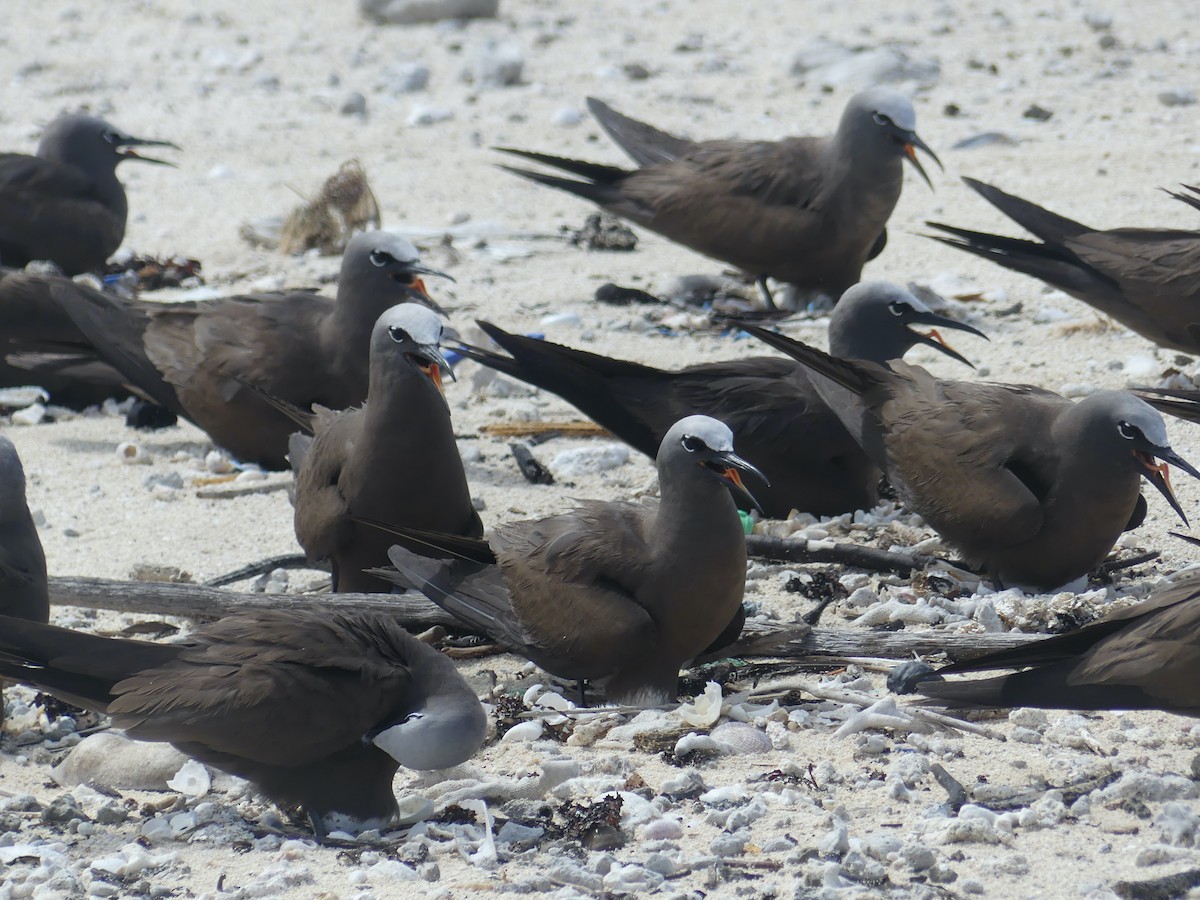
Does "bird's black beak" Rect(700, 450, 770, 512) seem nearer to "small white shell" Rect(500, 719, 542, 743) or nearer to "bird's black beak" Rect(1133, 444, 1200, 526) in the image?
"small white shell" Rect(500, 719, 542, 743)

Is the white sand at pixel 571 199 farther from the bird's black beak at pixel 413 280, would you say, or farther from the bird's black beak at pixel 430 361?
the bird's black beak at pixel 430 361

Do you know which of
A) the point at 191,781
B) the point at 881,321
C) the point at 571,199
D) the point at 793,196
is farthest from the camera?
the point at 571,199

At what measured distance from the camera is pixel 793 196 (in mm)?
8570

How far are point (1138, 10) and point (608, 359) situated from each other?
9.58 m

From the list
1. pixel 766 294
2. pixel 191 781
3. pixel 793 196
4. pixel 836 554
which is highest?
pixel 793 196

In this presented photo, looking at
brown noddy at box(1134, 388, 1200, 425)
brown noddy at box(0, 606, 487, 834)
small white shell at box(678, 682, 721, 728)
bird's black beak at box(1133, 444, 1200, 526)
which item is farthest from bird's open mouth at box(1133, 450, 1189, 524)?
brown noddy at box(0, 606, 487, 834)

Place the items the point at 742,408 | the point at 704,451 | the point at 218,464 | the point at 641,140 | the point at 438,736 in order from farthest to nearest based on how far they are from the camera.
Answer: the point at 641,140
the point at 218,464
the point at 742,408
the point at 704,451
the point at 438,736

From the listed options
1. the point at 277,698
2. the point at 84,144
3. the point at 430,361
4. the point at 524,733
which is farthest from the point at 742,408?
the point at 84,144

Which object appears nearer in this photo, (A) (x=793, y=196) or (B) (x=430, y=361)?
(B) (x=430, y=361)

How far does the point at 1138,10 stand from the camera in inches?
553

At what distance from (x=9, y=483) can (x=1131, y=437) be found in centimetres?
370

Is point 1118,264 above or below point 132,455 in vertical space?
above

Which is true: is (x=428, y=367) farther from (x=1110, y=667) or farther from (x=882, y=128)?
(x=882, y=128)

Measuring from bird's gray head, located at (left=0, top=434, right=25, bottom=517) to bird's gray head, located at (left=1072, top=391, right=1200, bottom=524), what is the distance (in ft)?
11.6
